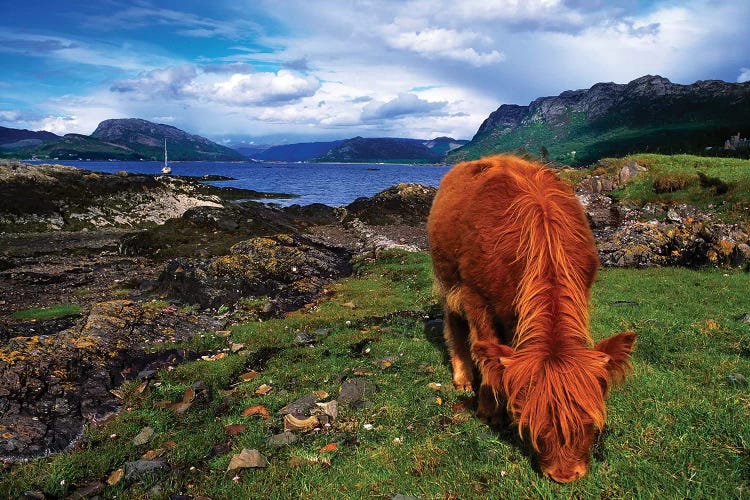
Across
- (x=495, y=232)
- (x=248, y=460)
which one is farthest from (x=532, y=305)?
(x=248, y=460)

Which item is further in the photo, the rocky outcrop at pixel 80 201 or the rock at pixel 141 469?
the rocky outcrop at pixel 80 201

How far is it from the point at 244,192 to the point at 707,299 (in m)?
77.2

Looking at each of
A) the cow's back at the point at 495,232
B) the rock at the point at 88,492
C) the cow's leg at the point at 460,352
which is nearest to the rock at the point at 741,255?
the cow's back at the point at 495,232

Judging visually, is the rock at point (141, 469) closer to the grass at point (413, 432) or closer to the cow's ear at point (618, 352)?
the grass at point (413, 432)

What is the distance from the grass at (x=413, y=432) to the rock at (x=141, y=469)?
173 millimetres

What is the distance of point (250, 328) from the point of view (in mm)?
13773

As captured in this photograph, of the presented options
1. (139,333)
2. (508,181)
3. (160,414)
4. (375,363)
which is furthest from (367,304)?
(508,181)

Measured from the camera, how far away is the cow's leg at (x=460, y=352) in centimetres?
848

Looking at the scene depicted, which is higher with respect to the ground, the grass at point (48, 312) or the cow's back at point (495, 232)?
the cow's back at point (495, 232)

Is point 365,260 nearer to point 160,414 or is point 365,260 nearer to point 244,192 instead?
point 160,414

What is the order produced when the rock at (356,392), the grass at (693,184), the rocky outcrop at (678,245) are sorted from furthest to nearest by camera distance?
the grass at (693,184)
the rocky outcrop at (678,245)
the rock at (356,392)

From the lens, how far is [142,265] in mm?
26000

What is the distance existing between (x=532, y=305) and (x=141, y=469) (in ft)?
19.5

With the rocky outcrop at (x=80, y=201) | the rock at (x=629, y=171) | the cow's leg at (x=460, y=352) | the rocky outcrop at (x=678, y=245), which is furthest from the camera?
the rocky outcrop at (x=80, y=201)
